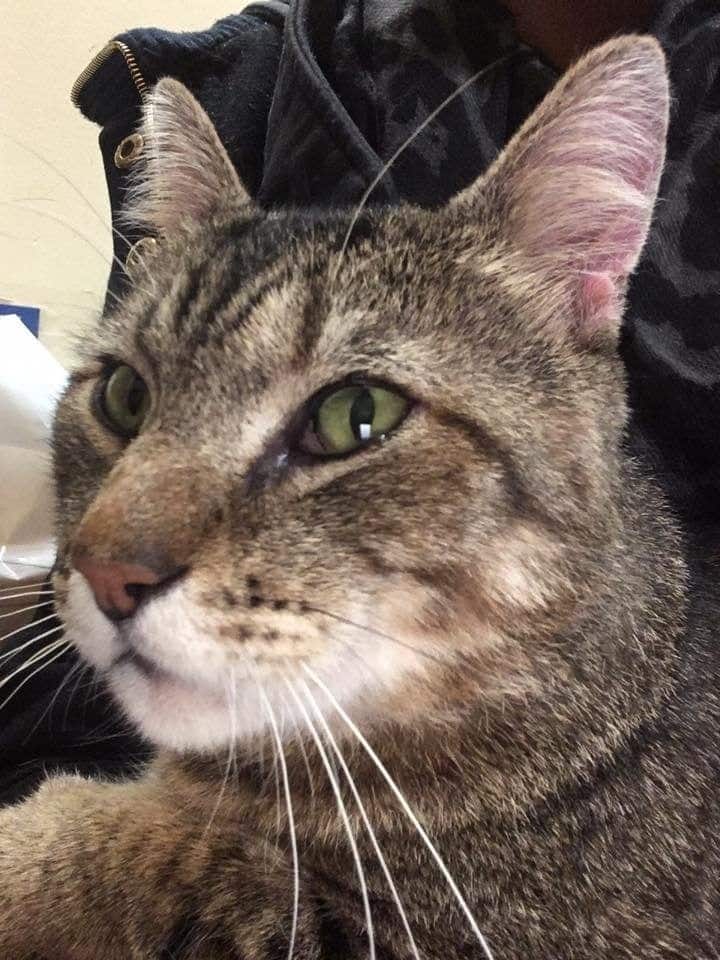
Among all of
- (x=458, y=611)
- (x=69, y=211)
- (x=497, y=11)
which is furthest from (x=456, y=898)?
(x=69, y=211)

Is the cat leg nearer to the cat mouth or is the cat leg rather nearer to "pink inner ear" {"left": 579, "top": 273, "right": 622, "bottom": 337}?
the cat mouth

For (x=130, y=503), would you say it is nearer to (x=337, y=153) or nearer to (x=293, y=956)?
(x=293, y=956)

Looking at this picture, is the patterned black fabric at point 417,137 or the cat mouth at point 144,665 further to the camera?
the patterned black fabric at point 417,137

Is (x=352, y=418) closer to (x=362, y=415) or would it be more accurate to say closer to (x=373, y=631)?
(x=362, y=415)

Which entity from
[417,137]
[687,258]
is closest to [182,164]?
[417,137]

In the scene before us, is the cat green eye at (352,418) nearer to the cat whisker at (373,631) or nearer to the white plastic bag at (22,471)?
the cat whisker at (373,631)

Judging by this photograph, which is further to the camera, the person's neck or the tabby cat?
the person's neck

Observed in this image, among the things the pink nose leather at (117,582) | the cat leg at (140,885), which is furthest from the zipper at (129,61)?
the cat leg at (140,885)

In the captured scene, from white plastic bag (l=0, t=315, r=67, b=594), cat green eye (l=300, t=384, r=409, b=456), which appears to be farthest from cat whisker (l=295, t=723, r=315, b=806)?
white plastic bag (l=0, t=315, r=67, b=594)
